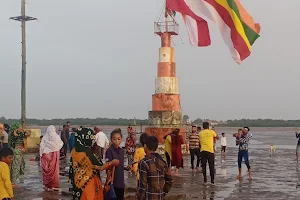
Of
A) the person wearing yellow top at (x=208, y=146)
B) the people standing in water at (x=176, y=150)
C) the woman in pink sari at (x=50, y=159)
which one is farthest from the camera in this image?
the people standing in water at (x=176, y=150)

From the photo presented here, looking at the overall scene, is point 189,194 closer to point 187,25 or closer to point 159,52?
point 187,25

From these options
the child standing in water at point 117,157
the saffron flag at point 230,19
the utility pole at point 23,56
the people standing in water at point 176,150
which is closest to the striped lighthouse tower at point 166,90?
the utility pole at point 23,56

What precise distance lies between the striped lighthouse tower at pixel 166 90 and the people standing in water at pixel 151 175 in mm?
17094

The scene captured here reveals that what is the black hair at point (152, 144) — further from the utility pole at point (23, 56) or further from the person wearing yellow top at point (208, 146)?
the utility pole at point (23, 56)

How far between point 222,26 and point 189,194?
4099 mm

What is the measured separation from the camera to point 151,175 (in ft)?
17.2

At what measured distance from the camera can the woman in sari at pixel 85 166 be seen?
18.5 feet

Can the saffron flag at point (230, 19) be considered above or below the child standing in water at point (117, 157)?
above

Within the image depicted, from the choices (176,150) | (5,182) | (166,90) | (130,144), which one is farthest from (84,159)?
(166,90)

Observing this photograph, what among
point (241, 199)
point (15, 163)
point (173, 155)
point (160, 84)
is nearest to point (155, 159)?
point (241, 199)

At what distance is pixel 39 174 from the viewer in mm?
14055

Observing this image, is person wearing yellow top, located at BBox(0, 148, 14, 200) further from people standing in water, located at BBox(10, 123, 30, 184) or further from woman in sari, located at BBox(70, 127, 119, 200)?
people standing in water, located at BBox(10, 123, 30, 184)

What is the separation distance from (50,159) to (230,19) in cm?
540

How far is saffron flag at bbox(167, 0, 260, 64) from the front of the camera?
11.0m
